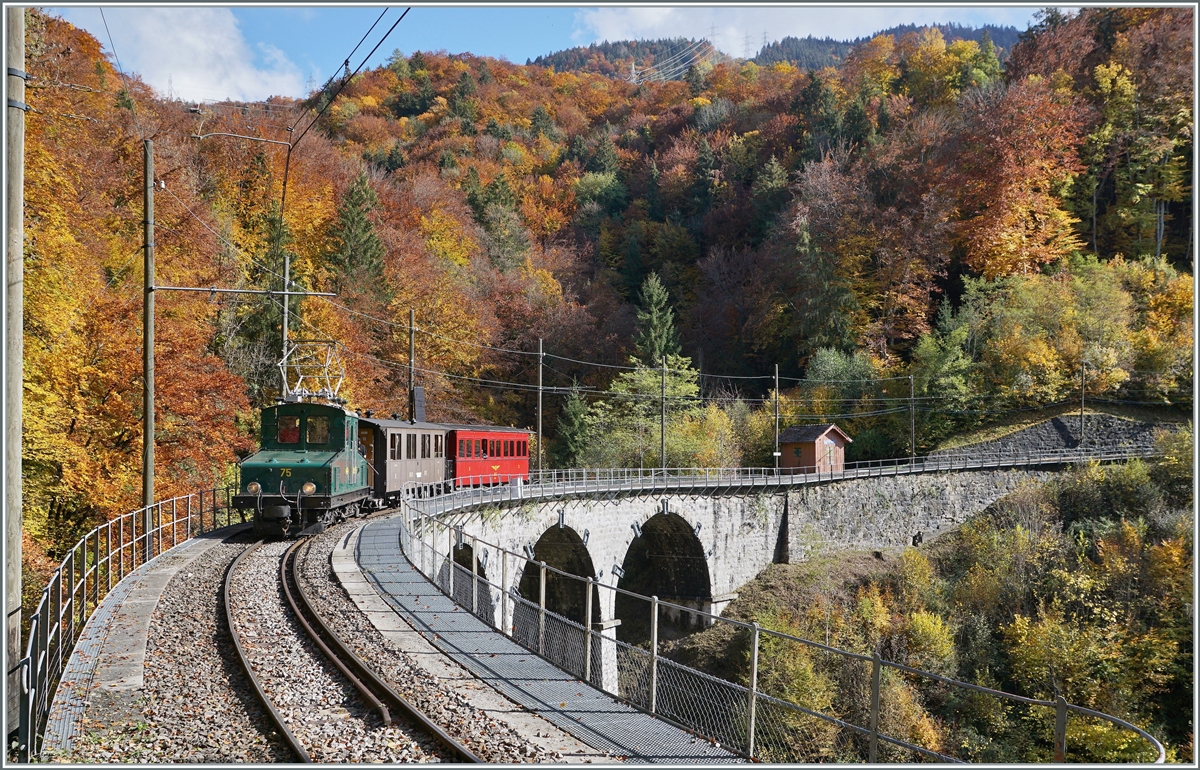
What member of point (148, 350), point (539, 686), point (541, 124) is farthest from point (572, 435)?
point (541, 124)

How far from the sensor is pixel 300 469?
18875 millimetres

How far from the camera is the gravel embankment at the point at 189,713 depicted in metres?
7.34

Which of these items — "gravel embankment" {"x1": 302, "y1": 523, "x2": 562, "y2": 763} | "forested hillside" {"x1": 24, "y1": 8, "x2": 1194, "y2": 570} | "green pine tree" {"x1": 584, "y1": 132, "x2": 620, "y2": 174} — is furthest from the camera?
"green pine tree" {"x1": 584, "y1": 132, "x2": 620, "y2": 174}

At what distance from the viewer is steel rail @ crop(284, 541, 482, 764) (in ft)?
24.0

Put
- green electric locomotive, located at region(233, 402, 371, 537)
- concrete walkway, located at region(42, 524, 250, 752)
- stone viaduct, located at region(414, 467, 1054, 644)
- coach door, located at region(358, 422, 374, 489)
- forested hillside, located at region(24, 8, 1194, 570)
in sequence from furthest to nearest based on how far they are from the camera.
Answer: forested hillside, located at region(24, 8, 1194, 570), stone viaduct, located at region(414, 467, 1054, 644), coach door, located at region(358, 422, 374, 489), green electric locomotive, located at region(233, 402, 371, 537), concrete walkway, located at region(42, 524, 250, 752)

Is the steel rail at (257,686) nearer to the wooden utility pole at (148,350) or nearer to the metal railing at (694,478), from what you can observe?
the wooden utility pole at (148,350)

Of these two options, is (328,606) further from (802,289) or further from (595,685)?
(802,289)

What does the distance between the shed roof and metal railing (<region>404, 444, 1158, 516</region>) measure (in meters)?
1.55

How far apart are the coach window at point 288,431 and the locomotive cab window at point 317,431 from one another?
0.90 feet

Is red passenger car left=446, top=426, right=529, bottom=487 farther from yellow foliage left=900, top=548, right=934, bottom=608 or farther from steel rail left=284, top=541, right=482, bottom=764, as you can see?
yellow foliage left=900, top=548, right=934, bottom=608

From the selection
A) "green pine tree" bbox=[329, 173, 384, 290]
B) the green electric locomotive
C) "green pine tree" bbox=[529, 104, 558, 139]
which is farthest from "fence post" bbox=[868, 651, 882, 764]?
"green pine tree" bbox=[529, 104, 558, 139]

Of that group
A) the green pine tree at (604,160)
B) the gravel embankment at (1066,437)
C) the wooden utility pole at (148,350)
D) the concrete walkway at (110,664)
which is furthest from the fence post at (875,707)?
the green pine tree at (604,160)

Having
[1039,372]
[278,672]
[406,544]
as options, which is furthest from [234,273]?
[1039,372]

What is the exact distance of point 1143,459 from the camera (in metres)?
44.3
